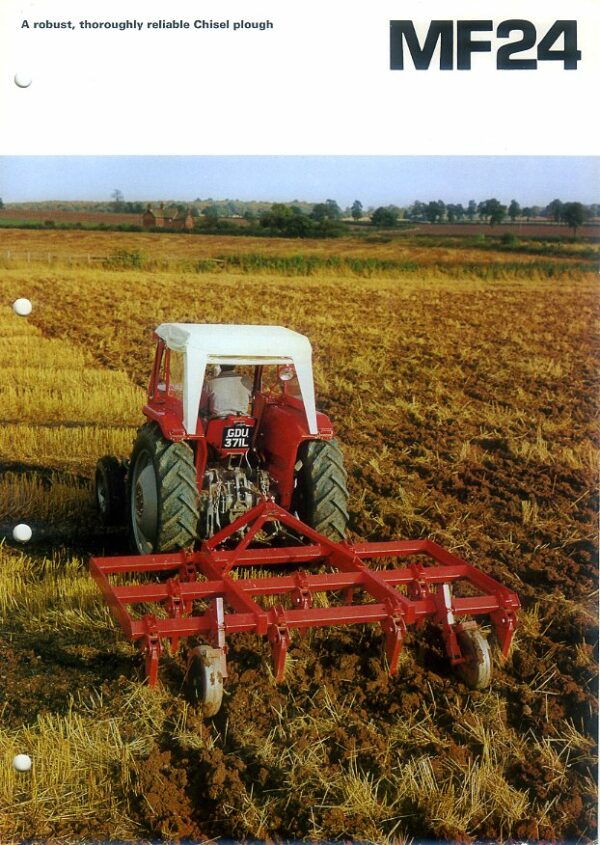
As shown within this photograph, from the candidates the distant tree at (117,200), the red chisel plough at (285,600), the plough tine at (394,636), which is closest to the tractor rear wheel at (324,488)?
the red chisel plough at (285,600)

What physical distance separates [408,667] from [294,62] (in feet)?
9.37

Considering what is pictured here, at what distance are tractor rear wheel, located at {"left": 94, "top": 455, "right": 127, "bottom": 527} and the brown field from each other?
0.49ft

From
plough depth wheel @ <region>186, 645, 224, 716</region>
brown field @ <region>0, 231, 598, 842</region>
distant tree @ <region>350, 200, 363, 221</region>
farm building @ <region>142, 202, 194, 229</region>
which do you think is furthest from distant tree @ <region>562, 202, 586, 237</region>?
plough depth wheel @ <region>186, 645, 224, 716</region>

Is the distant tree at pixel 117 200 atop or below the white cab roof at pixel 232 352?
atop

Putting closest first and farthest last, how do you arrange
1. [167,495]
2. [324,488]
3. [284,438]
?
[167,495] → [324,488] → [284,438]

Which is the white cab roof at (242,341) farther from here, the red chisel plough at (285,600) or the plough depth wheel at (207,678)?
the plough depth wheel at (207,678)

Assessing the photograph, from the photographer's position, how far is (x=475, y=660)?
427cm

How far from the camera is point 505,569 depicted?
5.55 metres

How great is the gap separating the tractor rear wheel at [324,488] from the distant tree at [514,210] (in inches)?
65.0

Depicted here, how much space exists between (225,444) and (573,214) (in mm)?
2363

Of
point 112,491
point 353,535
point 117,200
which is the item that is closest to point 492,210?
point 117,200

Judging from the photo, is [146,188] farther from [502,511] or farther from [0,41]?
[502,511]

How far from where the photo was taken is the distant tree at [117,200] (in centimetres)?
437

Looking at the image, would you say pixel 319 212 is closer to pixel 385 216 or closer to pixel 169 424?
pixel 385 216
